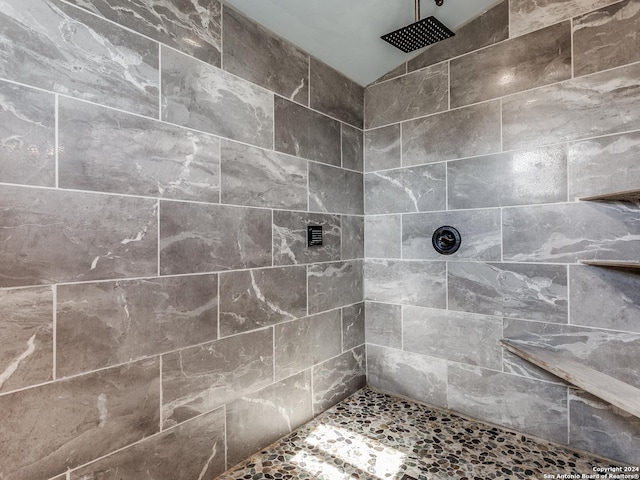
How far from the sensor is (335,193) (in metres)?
2.10

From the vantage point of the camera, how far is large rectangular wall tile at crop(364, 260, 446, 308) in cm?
202

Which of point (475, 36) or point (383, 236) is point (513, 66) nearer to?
point (475, 36)

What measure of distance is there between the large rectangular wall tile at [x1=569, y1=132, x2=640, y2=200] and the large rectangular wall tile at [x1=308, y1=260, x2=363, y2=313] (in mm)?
1189

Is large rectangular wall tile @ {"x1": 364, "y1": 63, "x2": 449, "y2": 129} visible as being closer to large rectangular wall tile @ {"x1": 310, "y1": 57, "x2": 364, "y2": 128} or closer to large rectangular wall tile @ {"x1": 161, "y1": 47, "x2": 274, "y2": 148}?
large rectangular wall tile @ {"x1": 310, "y1": 57, "x2": 364, "y2": 128}

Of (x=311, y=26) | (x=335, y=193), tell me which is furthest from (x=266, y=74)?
(x=335, y=193)

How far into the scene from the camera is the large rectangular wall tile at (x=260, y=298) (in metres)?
1.52

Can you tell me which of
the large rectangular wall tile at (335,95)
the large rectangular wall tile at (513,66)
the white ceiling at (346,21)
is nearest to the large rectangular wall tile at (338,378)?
the large rectangular wall tile at (335,95)

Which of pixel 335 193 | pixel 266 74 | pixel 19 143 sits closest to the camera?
pixel 19 143

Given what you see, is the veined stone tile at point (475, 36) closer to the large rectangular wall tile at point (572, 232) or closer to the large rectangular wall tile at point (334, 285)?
the large rectangular wall tile at point (572, 232)

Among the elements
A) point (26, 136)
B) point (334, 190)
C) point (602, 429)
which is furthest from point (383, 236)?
point (26, 136)

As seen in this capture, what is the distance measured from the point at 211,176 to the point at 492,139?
1420 mm

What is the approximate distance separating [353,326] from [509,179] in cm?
121

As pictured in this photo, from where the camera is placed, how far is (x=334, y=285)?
2.08 m

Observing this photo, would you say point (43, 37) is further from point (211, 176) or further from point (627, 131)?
point (627, 131)
